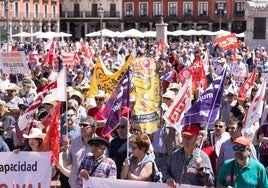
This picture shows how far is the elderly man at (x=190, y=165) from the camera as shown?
646cm

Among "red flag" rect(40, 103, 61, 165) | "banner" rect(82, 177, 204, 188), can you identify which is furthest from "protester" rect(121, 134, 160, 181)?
"red flag" rect(40, 103, 61, 165)

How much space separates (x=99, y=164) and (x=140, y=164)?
43 centimetres

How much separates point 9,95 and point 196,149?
5.95 m

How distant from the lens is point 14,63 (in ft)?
52.3

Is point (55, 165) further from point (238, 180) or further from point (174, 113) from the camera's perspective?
point (238, 180)

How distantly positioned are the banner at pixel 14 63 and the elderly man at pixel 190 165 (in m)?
9.77

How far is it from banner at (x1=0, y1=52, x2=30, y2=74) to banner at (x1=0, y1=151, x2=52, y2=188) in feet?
28.6

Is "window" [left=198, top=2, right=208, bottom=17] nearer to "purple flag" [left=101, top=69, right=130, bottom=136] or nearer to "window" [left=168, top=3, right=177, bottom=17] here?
"window" [left=168, top=3, right=177, bottom=17]

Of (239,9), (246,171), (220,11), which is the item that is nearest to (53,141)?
(246,171)

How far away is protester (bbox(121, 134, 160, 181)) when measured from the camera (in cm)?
667

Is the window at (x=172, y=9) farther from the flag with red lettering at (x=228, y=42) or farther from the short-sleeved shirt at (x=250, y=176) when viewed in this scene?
the short-sleeved shirt at (x=250, y=176)

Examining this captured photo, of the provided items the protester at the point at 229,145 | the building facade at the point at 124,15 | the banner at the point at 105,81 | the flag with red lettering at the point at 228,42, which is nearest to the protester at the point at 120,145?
the protester at the point at 229,145

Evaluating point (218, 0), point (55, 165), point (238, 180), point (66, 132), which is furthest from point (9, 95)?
point (218, 0)

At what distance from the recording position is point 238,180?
6.31m
